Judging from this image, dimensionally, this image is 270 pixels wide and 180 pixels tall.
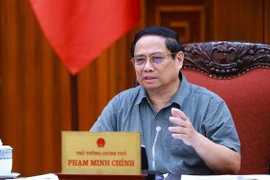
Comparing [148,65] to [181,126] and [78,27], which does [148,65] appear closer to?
[181,126]

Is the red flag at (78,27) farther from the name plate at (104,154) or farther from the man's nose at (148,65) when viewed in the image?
the name plate at (104,154)

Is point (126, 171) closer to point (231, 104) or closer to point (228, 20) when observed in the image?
point (231, 104)

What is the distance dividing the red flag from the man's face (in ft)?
2.78

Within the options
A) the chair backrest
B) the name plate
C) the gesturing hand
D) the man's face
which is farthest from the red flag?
the name plate

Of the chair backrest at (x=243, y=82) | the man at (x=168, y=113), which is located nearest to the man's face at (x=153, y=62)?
the man at (x=168, y=113)

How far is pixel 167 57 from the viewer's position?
7.68ft

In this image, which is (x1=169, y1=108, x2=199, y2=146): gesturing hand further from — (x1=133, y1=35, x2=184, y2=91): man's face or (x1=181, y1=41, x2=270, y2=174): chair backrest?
(x1=181, y1=41, x2=270, y2=174): chair backrest

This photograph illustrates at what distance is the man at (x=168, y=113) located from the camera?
7.13 feet

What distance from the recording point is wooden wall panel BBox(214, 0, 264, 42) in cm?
394

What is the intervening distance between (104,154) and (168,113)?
30.0 inches

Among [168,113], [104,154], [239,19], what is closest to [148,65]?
[168,113]

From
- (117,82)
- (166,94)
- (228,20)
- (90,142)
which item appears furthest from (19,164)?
(90,142)

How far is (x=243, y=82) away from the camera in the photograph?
2586 millimetres

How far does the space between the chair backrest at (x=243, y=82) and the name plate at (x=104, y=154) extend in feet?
3.47
